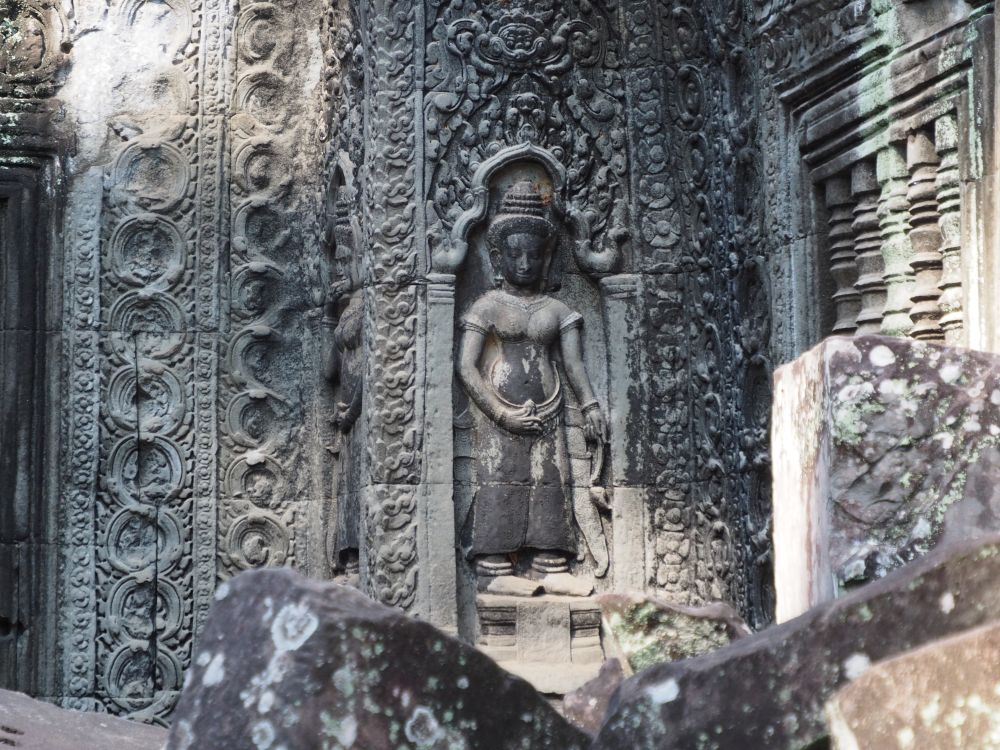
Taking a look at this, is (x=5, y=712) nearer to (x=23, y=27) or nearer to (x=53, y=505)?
(x=53, y=505)

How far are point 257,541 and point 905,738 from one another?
24.7ft

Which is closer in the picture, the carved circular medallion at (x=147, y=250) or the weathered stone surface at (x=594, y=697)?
the weathered stone surface at (x=594, y=697)

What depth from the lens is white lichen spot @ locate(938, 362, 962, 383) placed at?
3.71 m

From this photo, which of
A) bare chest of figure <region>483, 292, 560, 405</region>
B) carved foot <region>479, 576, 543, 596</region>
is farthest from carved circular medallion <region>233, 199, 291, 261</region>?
carved foot <region>479, 576, 543, 596</region>

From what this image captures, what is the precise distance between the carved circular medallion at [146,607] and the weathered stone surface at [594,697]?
5676 millimetres

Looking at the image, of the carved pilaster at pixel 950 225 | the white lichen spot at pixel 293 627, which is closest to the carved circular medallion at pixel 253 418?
the carved pilaster at pixel 950 225

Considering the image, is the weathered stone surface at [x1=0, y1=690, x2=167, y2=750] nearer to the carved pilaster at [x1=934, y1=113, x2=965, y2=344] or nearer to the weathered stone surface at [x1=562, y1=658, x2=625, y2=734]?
the weathered stone surface at [x1=562, y1=658, x2=625, y2=734]

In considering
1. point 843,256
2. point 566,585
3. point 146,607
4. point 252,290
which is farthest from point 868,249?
point 146,607

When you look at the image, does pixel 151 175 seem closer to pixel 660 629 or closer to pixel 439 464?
pixel 439 464

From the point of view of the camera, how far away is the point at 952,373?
12.2ft

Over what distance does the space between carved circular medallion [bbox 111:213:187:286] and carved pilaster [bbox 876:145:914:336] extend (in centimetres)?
419

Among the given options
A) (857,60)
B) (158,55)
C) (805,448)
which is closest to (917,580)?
(805,448)

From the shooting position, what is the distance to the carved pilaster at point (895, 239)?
7.12 metres

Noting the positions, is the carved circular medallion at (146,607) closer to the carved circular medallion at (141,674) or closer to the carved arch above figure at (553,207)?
the carved circular medallion at (141,674)
